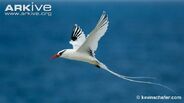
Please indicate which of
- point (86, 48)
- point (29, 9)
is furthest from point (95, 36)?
point (29, 9)

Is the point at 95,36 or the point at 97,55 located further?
the point at 97,55

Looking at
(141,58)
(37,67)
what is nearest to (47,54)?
(37,67)

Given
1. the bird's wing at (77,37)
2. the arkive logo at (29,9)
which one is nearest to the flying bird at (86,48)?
the bird's wing at (77,37)

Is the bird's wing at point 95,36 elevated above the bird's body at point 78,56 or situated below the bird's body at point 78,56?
above

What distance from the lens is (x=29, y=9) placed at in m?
7.50

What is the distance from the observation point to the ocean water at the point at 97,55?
7508mm

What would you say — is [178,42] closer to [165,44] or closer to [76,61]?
[165,44]

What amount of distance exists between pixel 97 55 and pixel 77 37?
0.19 metres

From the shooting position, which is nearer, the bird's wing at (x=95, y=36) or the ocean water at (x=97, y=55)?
the bird's wing at (x=95, y=36)

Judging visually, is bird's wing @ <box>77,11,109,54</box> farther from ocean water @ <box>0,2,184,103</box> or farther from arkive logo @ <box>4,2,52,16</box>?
arkive logo @ <box>4,2,52,16</box>

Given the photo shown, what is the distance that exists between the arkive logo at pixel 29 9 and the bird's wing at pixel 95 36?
354 mm

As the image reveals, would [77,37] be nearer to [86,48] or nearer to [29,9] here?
[86,48]

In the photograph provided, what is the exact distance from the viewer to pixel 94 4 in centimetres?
751

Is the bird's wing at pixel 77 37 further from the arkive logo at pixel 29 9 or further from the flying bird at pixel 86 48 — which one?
the arkive logo at pixel 29 9
